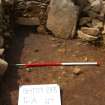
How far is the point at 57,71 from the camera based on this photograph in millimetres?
2361

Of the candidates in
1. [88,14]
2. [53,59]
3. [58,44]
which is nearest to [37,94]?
[53,59]

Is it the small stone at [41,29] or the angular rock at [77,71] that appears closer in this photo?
the angular rock at [77,71]

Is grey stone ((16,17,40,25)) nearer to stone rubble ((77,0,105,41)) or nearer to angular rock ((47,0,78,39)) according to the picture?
angular rock ((47,0,78,39))

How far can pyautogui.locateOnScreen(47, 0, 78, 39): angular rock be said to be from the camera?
8.84 feet

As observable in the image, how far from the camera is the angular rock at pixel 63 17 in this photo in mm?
2693

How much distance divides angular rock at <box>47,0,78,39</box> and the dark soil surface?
82 mm

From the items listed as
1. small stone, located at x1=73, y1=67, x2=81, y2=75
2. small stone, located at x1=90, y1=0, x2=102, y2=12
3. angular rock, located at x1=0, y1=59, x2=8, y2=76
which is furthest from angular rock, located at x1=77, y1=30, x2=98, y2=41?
angular rock, located at x1=0, y1=59, x2=8, y2=76

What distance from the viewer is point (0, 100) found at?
2090 mm

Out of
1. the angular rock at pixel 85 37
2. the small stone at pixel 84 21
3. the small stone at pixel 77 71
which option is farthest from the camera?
the small stone at pixel 84 21

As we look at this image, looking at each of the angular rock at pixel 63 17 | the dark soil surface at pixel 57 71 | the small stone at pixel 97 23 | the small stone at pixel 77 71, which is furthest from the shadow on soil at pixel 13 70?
the small stone at pixel 97 23

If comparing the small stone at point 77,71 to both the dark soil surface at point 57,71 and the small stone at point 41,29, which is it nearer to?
the dark soil surface at point 57,71

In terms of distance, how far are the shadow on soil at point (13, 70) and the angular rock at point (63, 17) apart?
0.25 meters

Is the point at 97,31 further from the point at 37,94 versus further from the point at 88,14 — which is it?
the point at 37,94

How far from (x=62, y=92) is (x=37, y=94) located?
181 millimetres
